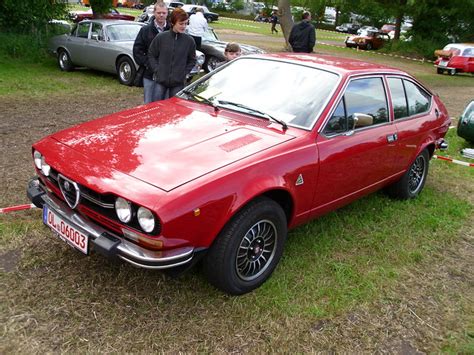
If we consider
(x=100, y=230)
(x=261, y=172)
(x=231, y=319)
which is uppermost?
(x=261, y=172)

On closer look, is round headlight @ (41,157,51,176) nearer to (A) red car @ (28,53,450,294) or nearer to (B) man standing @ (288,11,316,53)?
(A) red car @ (28,53,450,294)

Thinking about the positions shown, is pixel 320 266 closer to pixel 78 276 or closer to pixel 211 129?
pixel 211 129

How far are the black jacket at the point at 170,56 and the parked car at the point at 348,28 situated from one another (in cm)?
4627

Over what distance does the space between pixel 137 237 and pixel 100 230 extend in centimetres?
34

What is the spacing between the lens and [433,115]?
17.0 ft

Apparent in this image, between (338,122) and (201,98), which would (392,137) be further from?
(201,98)

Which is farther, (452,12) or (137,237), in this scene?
(452,12)

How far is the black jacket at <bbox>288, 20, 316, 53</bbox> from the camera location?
11.4m

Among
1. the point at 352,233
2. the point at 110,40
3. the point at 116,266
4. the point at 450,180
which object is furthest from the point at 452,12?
the point at 116,266

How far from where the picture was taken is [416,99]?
198 inches

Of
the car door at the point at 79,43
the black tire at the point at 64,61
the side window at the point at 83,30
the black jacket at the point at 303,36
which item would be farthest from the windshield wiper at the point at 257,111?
the black tire at the point at 64,61

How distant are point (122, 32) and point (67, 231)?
953 centimetres

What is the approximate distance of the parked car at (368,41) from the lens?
30391mm

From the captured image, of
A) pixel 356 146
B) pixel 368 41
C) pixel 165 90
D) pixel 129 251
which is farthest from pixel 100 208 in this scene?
pixel 368 41
